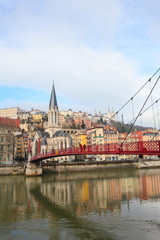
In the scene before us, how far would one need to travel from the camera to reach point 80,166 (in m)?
53.8

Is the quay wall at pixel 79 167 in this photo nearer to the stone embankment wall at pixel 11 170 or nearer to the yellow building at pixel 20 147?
the stone embankment wall at pixel 11 170

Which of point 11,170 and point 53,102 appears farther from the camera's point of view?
point 53,102

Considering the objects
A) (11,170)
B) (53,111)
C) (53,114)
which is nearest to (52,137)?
(53,114)

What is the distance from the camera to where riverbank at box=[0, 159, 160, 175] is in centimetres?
4694

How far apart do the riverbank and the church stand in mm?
16013

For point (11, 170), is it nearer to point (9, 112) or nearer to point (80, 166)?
point (80, 166)

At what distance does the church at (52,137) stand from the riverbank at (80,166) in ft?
52.5

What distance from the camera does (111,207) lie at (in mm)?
17500

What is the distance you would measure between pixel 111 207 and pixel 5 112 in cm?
14732

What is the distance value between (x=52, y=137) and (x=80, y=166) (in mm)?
26031

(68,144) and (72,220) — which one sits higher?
(68,144)

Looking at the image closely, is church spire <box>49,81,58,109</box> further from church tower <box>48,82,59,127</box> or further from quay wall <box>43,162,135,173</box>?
quay wall <box>43,162,135,173</box>

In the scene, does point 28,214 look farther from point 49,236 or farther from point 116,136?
point 116,136

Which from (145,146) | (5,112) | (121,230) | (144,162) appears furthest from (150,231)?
(5,112)
